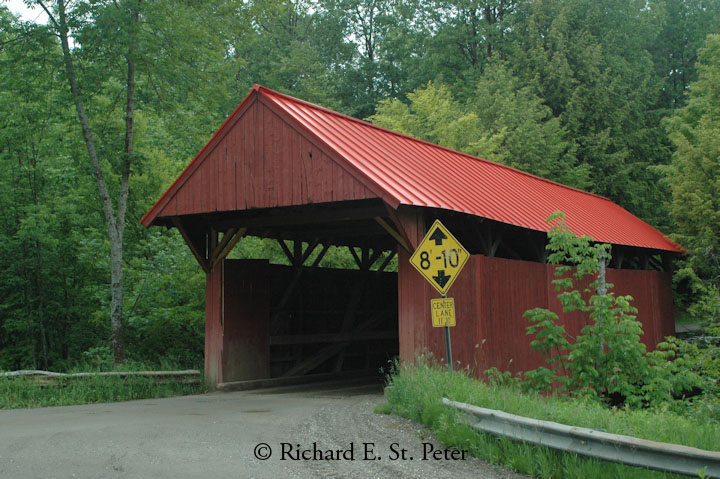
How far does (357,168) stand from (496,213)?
10.2ft

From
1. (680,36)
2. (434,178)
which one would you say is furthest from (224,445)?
(680,36)

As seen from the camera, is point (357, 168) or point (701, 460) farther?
point (357, 168)

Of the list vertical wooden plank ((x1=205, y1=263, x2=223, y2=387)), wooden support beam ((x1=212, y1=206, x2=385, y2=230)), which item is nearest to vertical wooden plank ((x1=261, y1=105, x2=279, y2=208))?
wooden support beam ((x1=212, y1=206, x2=385, y2=230))

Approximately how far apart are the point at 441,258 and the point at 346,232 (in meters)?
7.00

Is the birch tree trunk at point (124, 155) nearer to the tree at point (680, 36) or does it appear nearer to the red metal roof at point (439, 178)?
the red metal roof at point (439, 178)

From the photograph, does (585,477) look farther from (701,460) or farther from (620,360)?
(620,360)

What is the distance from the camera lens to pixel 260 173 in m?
13.2

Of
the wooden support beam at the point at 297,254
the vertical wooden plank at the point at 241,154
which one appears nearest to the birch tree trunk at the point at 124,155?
the wooden support beam at the point at 297,254

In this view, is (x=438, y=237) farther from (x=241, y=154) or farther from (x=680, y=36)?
(x=680, y=36)

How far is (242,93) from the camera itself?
42.3m

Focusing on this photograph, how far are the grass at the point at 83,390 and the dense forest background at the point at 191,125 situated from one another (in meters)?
3.53

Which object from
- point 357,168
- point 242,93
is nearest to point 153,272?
point 357,168

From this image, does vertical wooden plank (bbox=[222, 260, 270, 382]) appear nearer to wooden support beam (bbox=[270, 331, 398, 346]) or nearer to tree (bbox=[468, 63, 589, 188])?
wooden support beam (bbox=[270, 331, 398, 346])

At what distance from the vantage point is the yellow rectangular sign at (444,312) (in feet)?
31.7
